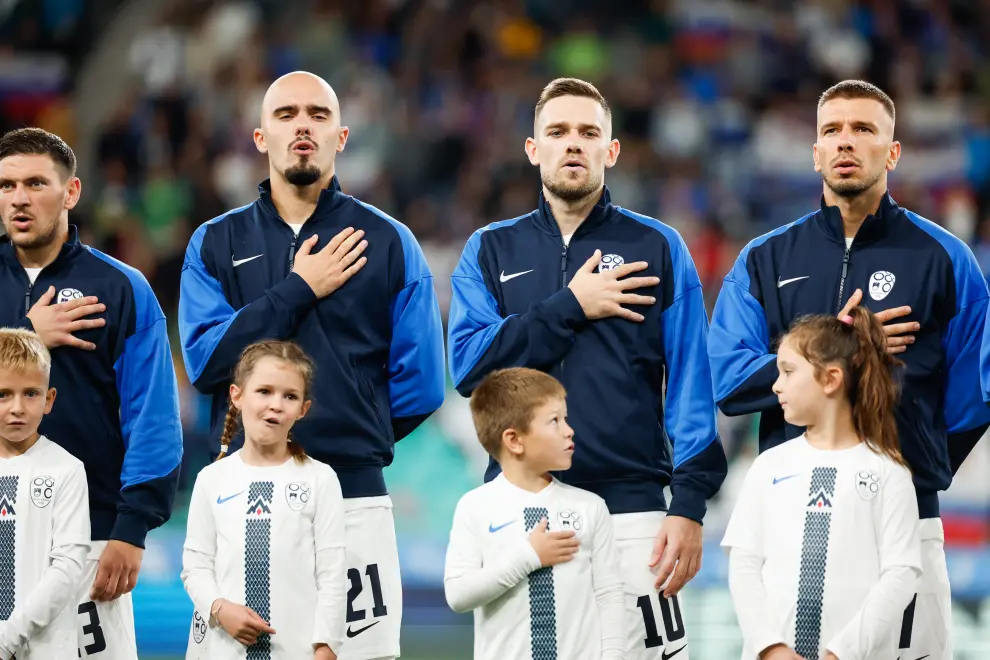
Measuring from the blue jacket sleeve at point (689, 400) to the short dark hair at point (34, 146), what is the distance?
7.09 ft

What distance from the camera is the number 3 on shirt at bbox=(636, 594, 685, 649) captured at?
191 inches

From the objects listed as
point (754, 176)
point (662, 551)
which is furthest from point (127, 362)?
point (754, 176)

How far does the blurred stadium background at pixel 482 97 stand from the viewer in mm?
12906

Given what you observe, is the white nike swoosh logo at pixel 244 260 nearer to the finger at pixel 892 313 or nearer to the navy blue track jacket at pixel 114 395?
the navy blue track jacket at pixel 114 395

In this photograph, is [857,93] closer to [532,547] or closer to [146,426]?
[532,547]

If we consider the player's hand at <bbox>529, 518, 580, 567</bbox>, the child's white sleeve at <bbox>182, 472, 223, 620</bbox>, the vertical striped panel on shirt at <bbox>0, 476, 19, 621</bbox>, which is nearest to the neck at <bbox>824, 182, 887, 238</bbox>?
the player's hand at <bbox>529, 518, 580, 567</bbox>

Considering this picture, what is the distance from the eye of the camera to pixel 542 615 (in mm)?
4457

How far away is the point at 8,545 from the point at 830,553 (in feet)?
8.41

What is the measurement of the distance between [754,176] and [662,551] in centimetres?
926

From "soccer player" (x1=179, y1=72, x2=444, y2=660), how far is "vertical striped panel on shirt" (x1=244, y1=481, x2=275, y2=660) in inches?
17.7

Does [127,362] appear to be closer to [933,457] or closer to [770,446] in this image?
[770,446]

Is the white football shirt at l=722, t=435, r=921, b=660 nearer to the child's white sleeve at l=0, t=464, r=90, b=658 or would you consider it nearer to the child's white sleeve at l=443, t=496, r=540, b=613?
the child's white sleeve at l=443, t=496, r=540, b=613

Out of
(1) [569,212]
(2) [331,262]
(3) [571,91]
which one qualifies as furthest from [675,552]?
(3) [571,91]

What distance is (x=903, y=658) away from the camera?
4633mm
